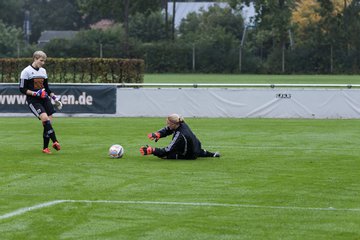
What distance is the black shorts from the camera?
18542 millimetres

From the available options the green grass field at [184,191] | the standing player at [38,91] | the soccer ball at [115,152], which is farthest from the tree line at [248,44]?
the soccer ball at [115,152]

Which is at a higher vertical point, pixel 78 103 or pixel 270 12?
pixel 270 12

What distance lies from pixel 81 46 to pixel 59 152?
4929 cm

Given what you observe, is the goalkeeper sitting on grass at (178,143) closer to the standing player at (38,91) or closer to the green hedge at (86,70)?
the standing player at (38,91)

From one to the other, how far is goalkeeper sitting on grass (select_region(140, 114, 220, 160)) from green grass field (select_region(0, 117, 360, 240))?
0.23 metres

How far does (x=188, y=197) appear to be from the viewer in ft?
40.7

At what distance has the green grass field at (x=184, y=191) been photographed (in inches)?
399

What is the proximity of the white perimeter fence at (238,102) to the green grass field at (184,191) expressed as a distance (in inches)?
320

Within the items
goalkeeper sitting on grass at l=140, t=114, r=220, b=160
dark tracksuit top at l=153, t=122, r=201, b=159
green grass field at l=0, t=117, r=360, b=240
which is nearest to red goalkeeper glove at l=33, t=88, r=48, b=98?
green grass field at l=0, t=117, r=360, b=240

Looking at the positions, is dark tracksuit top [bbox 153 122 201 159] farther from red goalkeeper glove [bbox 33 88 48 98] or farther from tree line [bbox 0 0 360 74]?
tree line [bbox 0 0 360 74]

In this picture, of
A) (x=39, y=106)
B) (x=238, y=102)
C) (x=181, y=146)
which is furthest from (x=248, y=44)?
(x=181, y=146)

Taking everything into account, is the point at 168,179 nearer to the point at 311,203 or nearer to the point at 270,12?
the point at 311,203

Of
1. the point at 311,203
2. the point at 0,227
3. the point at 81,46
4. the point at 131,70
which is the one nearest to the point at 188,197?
the point at 311,203

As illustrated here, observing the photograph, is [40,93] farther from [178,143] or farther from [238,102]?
[238,102]
